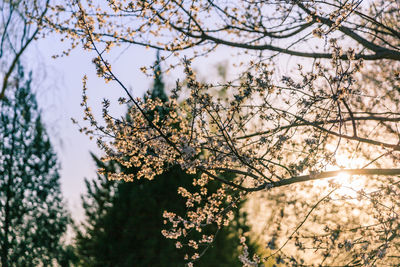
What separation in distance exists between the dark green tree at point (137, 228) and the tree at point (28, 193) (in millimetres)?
2396

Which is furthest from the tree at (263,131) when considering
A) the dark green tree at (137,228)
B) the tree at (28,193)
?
the tree at (28,193)

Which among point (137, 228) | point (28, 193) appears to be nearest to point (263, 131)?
point (137, 228)

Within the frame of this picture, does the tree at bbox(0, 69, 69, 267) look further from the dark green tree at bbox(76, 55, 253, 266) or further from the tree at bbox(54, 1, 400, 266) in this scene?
the tree at bbox(54, 1, 400, 266)

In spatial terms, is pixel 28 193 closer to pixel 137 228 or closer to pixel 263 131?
pixel 137 228

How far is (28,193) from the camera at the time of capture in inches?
522

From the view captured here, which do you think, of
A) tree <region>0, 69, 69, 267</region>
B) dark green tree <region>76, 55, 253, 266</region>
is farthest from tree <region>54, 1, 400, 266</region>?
tree <region>0, 69, 69, 267</region>

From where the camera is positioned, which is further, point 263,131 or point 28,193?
point 28,193

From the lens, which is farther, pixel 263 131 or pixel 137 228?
pixel 137 228

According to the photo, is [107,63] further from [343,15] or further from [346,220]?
[346,220]

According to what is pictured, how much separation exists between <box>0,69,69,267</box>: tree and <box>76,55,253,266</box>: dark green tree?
2396 millimetres

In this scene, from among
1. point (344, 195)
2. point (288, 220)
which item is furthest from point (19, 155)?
point (344, 195)

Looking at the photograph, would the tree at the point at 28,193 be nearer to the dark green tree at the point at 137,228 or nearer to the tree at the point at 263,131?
the dark green tree at the point at 137,228

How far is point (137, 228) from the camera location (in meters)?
11.0

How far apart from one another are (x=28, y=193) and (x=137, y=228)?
475 centimetres
